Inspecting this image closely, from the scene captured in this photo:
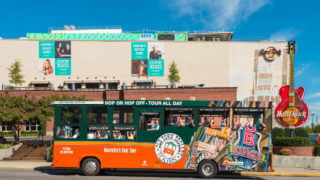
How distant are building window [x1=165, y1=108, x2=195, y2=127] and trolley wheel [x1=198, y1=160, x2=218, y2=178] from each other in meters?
2.02

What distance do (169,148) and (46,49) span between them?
2210 inches

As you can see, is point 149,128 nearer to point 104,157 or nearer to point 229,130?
point 104,157

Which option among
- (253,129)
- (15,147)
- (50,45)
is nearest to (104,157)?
(253,129)

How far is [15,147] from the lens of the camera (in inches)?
896

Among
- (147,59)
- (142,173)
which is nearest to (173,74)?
(147,59)

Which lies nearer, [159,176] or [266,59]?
[159,176]

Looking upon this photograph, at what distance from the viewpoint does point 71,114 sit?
13812mm

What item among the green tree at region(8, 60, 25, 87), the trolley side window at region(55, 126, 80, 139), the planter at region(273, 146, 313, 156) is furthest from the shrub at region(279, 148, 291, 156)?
the green tree at region(8, 60, 25, 87)

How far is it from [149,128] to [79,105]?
12.0 ft

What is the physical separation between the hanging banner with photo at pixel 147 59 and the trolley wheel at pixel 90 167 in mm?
49652

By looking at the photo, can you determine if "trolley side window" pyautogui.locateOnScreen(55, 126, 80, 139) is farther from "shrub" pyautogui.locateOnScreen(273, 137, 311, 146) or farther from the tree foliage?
"shrub" pyautogui.locateOnScreen(273, 137, 311, 146)

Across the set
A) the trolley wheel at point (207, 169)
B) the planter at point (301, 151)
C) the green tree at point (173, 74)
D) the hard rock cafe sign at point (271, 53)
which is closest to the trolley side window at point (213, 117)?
the trolley wheel at point (207, 169)

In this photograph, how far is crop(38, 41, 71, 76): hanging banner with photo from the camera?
202 ft

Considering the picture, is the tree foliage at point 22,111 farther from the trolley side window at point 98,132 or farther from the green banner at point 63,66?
the green banner at point 63,66
